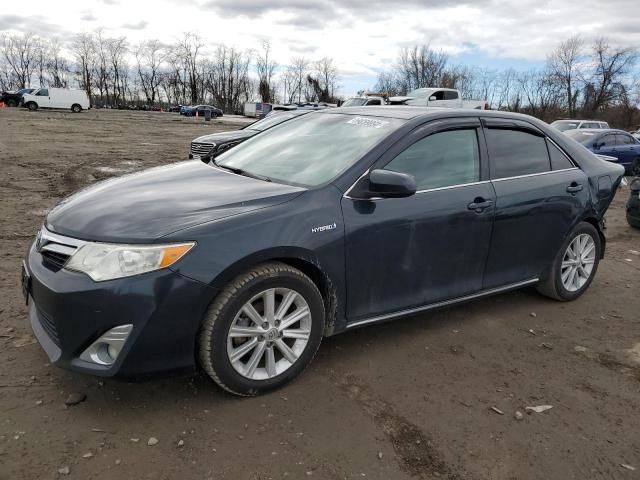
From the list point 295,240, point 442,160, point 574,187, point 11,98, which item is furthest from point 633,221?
point 11,98

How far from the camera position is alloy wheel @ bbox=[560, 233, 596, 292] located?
15.0 feet

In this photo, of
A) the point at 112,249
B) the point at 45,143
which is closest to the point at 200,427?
the point at 112,249

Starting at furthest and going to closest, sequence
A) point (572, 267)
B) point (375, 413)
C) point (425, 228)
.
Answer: point (572, 267), point (425, 228), point (375, 413)

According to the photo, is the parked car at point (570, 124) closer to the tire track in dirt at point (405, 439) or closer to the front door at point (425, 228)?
the front door at point (425, 228)

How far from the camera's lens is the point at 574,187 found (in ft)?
14.2

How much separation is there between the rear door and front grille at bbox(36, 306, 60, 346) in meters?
2.88

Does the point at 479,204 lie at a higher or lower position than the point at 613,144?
A: higher

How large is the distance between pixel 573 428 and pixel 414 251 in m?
1.34

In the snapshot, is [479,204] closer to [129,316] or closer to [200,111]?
[129,316]

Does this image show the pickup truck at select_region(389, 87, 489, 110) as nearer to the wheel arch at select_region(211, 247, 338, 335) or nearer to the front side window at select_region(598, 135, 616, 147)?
the front side window at select_region(598, 135, 616, 147)

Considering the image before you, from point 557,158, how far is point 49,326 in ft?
13.0

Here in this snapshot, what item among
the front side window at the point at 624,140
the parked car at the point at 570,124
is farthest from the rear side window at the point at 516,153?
the parked car at the point at 570,124

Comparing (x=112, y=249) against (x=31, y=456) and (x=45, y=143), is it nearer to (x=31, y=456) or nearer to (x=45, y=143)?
(x=31, y=456)

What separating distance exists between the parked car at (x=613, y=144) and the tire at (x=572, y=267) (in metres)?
12.0
